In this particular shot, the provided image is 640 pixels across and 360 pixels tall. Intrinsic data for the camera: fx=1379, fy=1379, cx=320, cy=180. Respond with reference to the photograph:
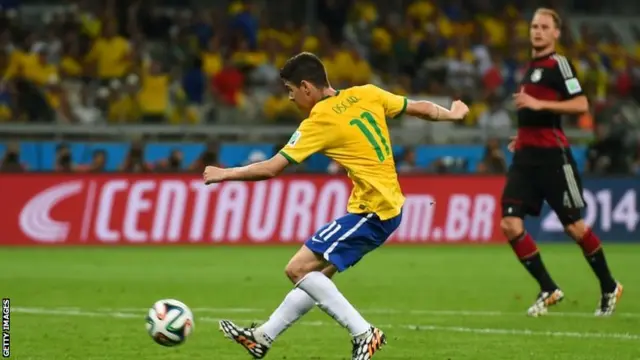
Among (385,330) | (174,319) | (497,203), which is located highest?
(174,319)

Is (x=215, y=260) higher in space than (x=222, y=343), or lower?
lower

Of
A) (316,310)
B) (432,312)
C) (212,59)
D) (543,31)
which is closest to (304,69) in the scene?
(543,31)

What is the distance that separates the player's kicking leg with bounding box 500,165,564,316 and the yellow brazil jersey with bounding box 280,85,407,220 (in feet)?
10.7

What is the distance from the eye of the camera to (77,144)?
21.3 meters

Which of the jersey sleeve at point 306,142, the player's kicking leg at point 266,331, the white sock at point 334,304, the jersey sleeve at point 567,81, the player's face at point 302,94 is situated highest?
the player's face at point 302,94

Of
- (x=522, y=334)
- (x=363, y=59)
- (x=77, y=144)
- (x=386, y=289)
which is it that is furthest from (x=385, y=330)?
(x=363, y=59)

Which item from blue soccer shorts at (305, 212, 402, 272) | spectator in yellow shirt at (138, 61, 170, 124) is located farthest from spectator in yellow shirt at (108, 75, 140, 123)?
blue soccer shorts at (305, 212, 402, 272)

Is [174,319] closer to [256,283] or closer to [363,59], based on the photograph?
[256,283]

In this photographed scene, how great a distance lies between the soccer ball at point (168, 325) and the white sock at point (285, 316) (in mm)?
449

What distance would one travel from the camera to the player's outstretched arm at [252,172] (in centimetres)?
826

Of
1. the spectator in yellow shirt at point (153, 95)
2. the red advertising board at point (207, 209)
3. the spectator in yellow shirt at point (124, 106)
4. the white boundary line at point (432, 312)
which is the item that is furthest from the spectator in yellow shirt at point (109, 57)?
the white boundary line at point (432, 312)

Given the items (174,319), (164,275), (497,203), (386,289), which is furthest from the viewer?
(497,203)

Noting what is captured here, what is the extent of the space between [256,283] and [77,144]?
750 centimetres

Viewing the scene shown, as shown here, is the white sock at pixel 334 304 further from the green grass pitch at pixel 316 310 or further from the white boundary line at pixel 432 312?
the white boundary line at pixel 432 312
